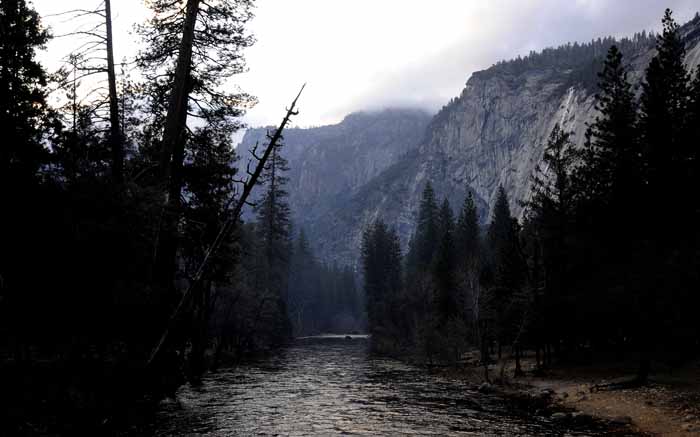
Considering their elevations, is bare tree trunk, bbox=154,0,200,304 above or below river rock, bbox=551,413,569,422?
above

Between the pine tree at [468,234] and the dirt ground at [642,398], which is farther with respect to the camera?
the pine tree at [468,234]

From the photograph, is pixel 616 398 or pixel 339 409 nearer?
pixel 339 409

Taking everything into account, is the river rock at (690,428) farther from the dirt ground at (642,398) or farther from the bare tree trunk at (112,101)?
the bare tree trunk at (112,101)

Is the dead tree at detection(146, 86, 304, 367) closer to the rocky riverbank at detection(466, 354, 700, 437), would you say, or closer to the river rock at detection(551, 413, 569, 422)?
the rocky riverbank at detection(466, 354, 700, 437)

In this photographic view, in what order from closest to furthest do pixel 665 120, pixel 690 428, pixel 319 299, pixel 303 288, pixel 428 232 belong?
pixel 690 428, pixel 665 120, pixel 428 232, pixel 303 288, pixel 319 299

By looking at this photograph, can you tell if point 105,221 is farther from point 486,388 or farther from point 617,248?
point 617,248

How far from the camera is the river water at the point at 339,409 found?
1680 centimetres

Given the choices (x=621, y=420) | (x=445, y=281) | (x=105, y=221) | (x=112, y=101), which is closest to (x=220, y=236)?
(x=105, y=221)

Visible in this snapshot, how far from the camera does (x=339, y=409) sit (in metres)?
20.8

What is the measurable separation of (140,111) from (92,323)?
25.1 ft

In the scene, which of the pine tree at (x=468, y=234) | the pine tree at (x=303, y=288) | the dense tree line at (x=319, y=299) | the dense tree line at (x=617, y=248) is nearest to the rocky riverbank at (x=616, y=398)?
the dense tree line at (x=617, y=248)

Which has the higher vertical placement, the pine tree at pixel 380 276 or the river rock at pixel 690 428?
the pine tree at pixel 380 276

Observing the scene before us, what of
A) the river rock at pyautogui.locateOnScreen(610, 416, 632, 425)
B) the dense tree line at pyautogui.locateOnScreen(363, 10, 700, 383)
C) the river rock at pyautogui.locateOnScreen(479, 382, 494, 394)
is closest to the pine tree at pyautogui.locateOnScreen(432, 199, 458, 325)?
the dense tree line at pyautogui.locateOnScreen(363, 10, 700, 383)

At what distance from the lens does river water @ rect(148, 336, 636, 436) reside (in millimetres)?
16797
